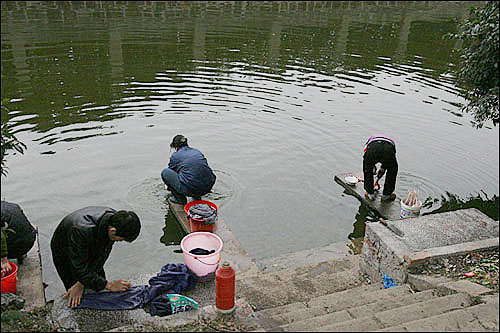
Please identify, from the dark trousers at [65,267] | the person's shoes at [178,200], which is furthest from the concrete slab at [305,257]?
the dark trousers at [65,267]

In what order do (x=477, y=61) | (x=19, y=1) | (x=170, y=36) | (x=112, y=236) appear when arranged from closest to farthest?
(x=112, y=236) < (x=477, y=61) < (x=170, y=36) < (x=19, y=1)

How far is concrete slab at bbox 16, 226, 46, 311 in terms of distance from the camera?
14.1 ft

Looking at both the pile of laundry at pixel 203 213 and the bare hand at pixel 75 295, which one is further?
the pile of laundry at pixel 203 213

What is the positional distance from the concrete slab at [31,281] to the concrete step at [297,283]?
2003 millimetres

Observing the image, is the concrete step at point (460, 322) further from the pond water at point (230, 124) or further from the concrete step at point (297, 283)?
→ the pond water at point (230, 124)

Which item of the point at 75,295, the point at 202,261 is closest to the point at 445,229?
the point at 202,261

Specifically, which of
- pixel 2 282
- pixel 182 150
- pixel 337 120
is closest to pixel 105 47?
pixel 337 120

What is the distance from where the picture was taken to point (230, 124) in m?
10.5

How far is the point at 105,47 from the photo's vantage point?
16984mm

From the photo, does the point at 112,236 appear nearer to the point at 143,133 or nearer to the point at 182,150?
the point at 182,150

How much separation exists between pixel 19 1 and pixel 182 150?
23.2 metres

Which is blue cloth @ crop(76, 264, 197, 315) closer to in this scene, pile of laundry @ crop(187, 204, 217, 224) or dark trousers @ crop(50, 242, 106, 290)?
dark trousers @ crop(50, 242, 106, 290)

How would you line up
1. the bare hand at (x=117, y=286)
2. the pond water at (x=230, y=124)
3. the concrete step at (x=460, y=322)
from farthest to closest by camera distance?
1. the pond water at (x=230, y=124)
2. the bare hand at (x=117, y=286)
3. the concrete step at (x=460, y=322)

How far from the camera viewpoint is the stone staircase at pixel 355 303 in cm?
328
